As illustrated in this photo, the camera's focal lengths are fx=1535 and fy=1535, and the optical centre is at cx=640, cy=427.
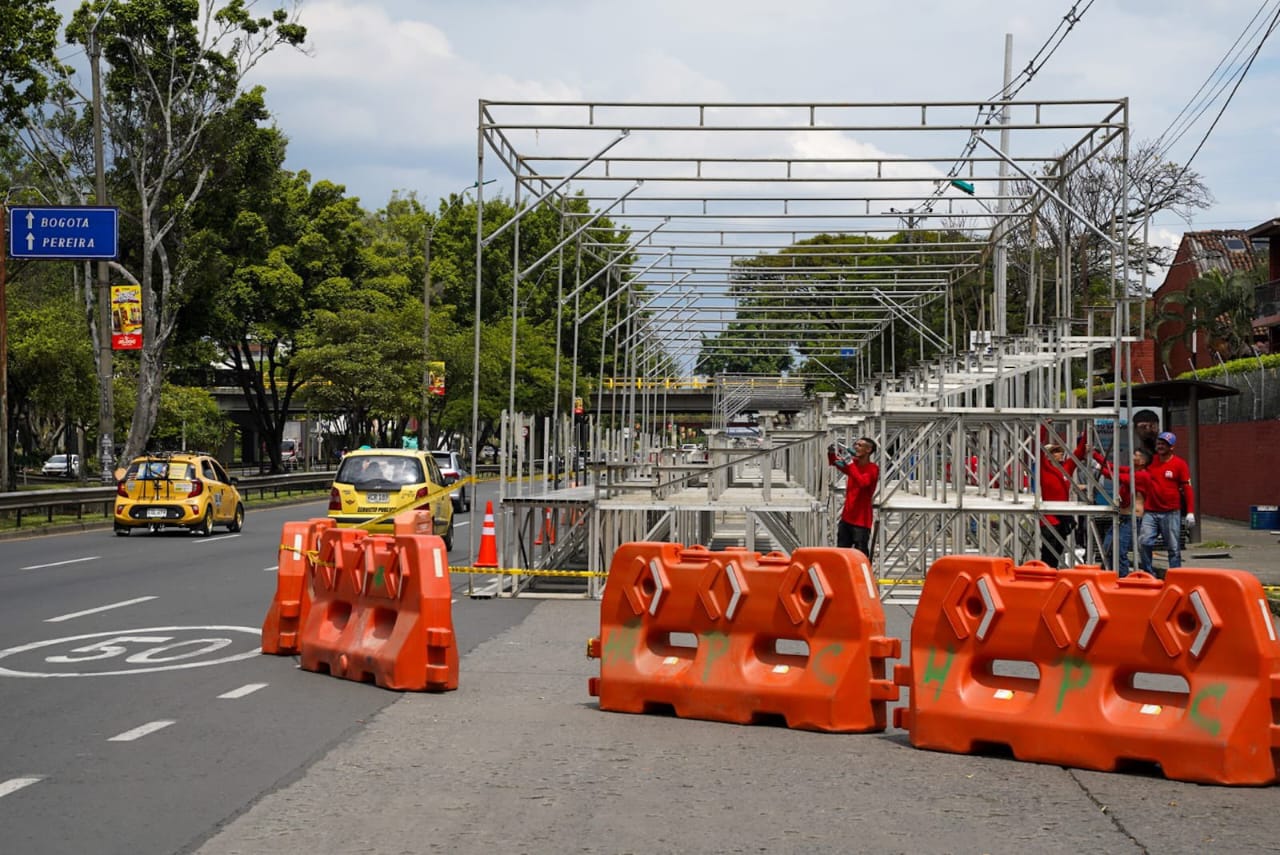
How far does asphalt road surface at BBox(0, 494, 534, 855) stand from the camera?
691cm

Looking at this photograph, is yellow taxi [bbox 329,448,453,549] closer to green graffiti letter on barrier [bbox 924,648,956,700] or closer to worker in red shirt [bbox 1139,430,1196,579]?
worker in red shirt [bbox 1139,430,1196,579]

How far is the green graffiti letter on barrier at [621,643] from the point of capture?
32.6 ft

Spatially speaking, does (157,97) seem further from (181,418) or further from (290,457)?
(290,457)

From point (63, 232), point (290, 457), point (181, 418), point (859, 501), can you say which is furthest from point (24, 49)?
point (290, 457)

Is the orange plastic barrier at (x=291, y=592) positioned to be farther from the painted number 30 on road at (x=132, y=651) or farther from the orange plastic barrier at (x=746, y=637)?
the orange plastic barrier at (x=746, y=637)

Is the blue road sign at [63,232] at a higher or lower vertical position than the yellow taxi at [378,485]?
higher

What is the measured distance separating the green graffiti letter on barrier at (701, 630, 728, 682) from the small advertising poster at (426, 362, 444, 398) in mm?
46383

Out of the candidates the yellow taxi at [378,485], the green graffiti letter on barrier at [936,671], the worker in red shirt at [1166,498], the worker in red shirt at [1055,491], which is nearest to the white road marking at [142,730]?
the green graffiti letter on barrier at [936,671]

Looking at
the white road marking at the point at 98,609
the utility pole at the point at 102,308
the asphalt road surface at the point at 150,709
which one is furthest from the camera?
the utility pole at the point at 102,308

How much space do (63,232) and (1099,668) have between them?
27.5 metres

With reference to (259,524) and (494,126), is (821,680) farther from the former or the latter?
(259,524)

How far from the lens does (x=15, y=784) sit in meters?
7.53

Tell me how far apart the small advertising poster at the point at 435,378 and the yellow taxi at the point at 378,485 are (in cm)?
3077

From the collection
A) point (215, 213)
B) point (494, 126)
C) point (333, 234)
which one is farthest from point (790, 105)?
point (333, 234)
